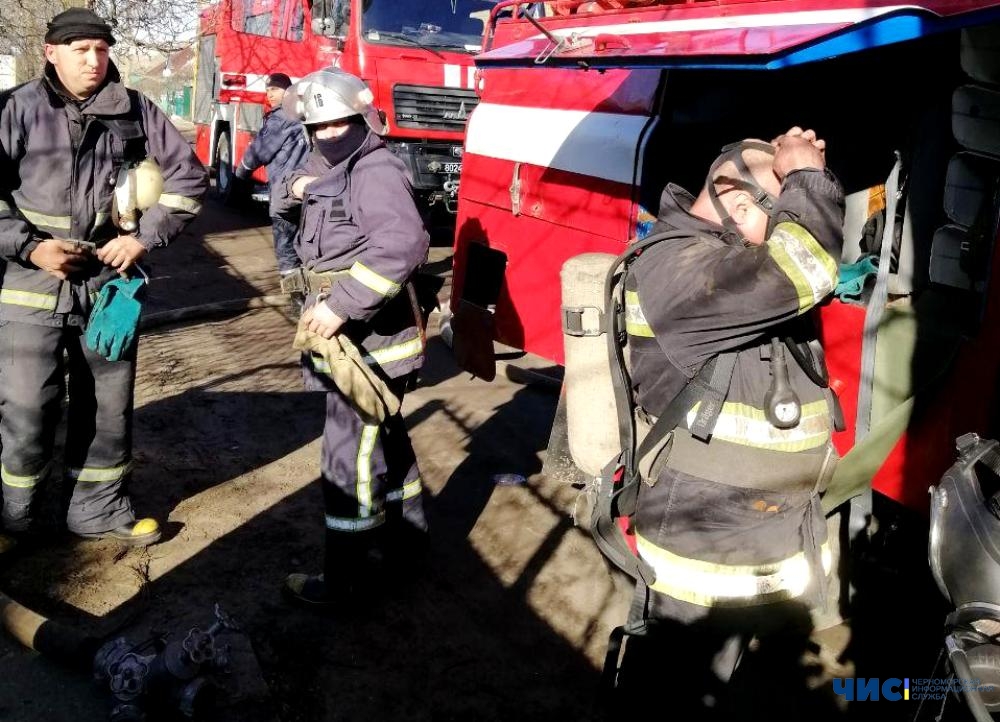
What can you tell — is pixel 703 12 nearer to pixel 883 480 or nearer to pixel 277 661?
pixel 883 480

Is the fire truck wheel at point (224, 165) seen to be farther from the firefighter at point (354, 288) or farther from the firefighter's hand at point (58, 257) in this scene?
the firefighter at point (354, 288)

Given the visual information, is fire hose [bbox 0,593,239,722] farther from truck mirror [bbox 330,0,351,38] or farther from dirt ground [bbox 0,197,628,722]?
truck mirror [bbox 330,0,351,38]

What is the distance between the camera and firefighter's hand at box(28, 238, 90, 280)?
336 centimetres

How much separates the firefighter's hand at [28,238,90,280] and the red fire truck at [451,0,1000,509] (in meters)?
1.71

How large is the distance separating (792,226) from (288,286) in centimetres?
205

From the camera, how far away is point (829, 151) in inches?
135

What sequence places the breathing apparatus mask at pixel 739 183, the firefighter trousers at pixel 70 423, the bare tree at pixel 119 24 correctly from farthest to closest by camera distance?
the bare tree at pixel 119 24
the firefighter trousers at pixel 70 423
the breathing apparatus mask at pixel 739 183

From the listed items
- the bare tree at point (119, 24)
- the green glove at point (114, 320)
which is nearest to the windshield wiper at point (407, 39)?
the bare tree at point (119, 24)

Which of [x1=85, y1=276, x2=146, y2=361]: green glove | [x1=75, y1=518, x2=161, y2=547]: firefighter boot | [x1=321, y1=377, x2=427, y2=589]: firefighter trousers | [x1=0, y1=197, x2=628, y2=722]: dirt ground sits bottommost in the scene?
[x1=0, y1=197, x2=628, y2=722]: dirt ground

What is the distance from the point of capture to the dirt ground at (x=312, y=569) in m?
3.00

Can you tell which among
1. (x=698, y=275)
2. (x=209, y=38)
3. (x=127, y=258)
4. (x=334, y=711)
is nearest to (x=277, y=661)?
(x=334, y=711)

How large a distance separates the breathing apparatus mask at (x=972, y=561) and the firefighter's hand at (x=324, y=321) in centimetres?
191

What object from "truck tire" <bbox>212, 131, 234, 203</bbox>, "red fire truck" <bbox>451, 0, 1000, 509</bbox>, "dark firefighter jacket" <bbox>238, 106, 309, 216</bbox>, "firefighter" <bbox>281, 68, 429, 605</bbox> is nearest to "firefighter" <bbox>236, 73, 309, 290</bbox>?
"dark firefighter jacket" <bbox>238, 106, 309, 216</bbox>

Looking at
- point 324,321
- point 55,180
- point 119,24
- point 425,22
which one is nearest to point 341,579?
point 324,321
